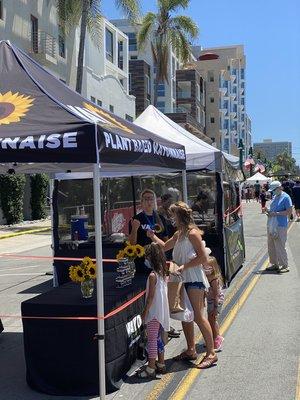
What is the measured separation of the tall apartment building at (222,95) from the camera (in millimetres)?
98062

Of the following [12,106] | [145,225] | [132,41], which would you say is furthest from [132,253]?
[132,41]

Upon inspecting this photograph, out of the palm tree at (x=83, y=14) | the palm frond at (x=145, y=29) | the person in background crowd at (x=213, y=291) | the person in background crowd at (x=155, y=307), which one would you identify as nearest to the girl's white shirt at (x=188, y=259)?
the person in background crowd at (x=155, y=307)

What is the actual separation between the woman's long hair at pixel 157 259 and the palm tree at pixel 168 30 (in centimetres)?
3020

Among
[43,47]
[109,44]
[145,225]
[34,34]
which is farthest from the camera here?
[109,44]

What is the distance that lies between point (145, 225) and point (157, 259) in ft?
4.87

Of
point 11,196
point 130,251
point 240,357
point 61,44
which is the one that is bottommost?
point 240,357

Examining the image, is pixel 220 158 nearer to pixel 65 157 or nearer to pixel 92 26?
pixel 65 157

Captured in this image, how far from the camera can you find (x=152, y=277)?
5.23 meters

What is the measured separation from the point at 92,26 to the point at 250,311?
21616 mm

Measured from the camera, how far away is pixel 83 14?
2588 cm

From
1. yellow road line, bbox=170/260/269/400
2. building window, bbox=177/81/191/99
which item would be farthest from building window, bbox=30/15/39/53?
building window, bbox=177/81/191/99

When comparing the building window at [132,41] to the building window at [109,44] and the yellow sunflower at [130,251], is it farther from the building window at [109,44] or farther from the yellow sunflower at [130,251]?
the yellow sunflower at [130,251]

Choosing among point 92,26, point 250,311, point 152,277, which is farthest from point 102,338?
point 92,26

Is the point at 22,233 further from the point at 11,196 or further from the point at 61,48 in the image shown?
the point at 61,48
